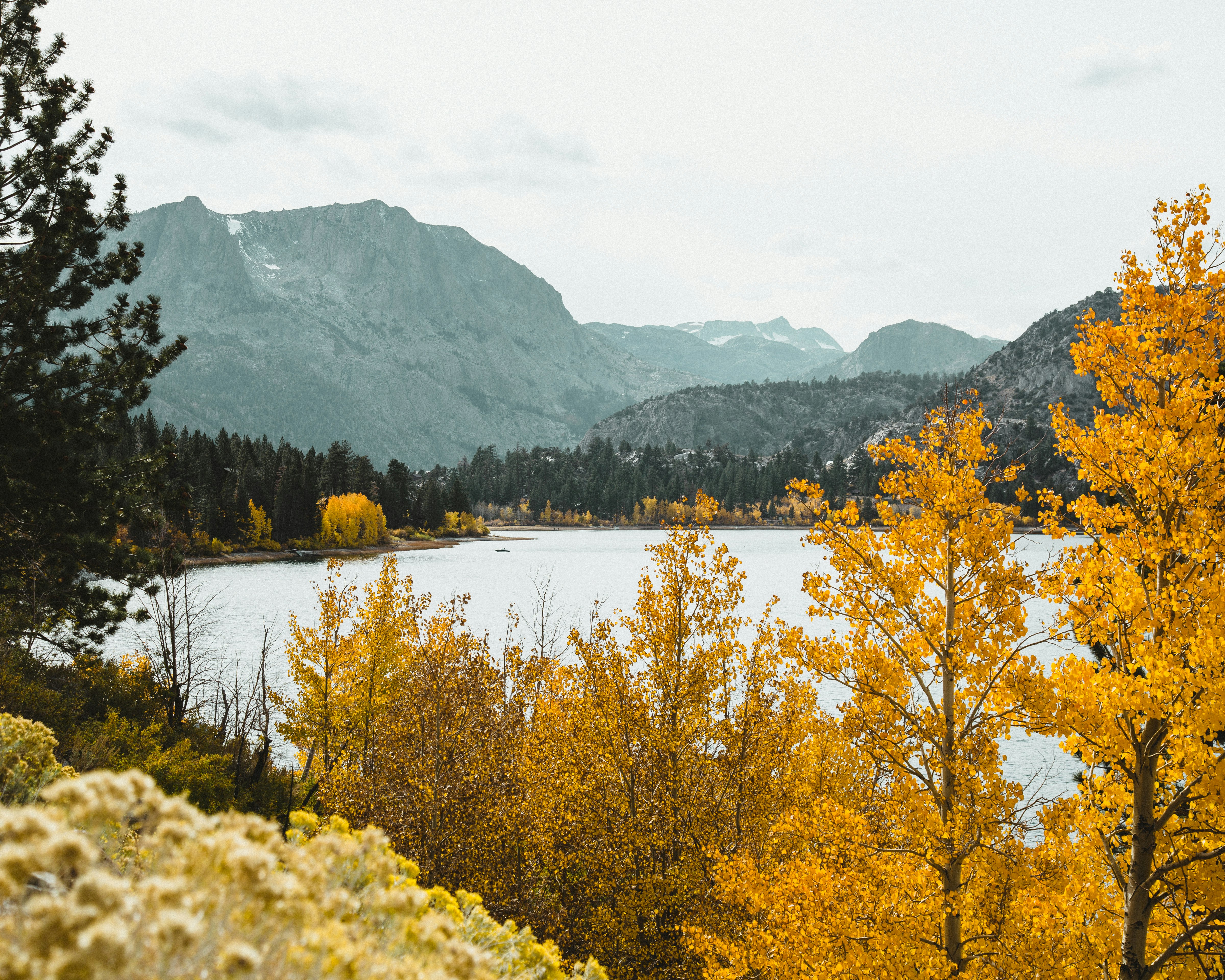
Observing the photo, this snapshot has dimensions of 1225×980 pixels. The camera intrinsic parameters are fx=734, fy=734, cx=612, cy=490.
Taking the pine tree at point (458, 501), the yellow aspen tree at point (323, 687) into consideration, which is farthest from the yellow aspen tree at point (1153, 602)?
the pine tree at point (458, 501)

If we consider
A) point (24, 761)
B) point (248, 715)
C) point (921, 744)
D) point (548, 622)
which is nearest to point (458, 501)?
point (548, 622)

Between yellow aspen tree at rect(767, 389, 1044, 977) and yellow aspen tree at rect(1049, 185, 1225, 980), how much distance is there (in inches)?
34.4

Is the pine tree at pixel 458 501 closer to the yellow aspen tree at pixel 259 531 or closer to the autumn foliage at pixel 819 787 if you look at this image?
the yellow aspen tree at pixel 259 531

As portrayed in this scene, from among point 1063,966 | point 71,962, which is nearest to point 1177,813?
point 1063,966

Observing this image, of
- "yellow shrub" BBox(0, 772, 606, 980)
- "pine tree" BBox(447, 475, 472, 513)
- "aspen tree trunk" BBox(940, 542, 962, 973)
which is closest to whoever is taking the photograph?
"yellow shrub" BBox(0, 772, 606, 980)

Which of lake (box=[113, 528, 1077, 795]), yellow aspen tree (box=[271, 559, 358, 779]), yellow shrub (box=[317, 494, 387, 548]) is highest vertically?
yellow shrub (box=[317, 494, 387, 548])

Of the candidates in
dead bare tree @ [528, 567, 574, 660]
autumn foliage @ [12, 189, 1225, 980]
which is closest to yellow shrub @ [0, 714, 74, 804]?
autumn foliage @ [12, 189, 1225, 980]

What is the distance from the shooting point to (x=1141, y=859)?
30.1 ft

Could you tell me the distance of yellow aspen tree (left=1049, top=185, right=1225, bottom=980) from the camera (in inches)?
336

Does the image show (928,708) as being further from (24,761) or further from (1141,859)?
(24,761)

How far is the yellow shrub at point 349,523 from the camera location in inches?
3981

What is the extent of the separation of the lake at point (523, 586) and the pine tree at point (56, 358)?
25.5 ft

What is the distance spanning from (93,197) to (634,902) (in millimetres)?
16510

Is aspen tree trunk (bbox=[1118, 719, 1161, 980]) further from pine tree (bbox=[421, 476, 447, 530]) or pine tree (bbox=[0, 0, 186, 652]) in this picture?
pine tree (bbox=[421, 476, 447, 530])
